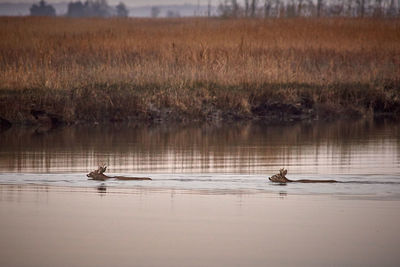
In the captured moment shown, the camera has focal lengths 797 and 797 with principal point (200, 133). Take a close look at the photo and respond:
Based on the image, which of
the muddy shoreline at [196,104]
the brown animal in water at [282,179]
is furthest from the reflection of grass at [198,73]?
the brown animal in water at [282,179]

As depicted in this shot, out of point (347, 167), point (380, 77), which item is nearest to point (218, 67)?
point (380, 77)

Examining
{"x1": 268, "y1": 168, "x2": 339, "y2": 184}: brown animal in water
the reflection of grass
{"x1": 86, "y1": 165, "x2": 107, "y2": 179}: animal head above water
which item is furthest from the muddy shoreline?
{"x1": 268, "y1": 168, "x2": 339, "y2": 184}: brown animal in water

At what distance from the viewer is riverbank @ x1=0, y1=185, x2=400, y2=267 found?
283 inches

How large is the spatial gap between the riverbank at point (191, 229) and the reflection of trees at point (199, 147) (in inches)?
90.7

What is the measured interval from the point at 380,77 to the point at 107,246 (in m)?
16.2

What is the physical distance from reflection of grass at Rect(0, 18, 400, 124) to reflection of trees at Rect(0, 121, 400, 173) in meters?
1.36

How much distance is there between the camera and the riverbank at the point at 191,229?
23.5 feet

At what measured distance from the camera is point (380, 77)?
73.6 feet

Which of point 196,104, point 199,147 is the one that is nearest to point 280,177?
point 199,147

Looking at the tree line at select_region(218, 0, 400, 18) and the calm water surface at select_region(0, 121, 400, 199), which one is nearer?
the calm water surface at select_region(0, 121, 400, 199)

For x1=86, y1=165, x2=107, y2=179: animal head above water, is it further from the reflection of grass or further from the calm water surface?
the reflection of grass

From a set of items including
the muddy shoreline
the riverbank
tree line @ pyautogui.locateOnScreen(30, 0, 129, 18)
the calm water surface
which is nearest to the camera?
the riverbank

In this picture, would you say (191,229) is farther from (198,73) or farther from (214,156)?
(198,73)

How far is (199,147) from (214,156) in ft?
4.19
